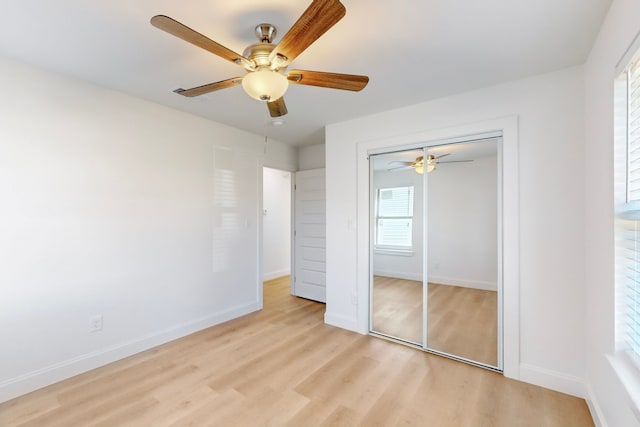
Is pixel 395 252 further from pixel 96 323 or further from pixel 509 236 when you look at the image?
pixel 96 323

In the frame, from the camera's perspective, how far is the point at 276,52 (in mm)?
1509

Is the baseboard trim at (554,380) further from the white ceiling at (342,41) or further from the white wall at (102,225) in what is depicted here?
the white wall at (102,225)

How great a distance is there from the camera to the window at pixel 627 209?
54.8 inches

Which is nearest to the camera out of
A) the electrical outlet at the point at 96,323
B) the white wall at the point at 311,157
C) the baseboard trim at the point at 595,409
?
the baseboard trim at the point at 595,409

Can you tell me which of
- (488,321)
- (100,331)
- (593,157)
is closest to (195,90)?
(100,331)

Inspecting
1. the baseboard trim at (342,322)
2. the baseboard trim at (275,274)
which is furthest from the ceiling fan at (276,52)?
the baseboard trim at (275,274)

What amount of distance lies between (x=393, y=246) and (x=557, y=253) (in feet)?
4.65

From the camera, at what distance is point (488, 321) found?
8.57 ft

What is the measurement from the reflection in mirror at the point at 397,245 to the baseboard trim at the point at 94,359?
2.00 m

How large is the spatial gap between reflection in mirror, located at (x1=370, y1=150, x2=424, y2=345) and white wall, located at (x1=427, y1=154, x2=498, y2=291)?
0.50 feet

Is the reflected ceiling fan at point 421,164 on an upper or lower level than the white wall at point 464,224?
upper

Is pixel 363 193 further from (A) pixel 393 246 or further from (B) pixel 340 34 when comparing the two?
(B) pixel 340 34

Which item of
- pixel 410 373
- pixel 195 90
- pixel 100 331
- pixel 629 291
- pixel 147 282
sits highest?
pixel 195 90

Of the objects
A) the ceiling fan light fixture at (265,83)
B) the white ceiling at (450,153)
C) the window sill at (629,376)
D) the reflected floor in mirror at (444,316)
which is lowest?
the reflected floor in mirror at (444,316)
